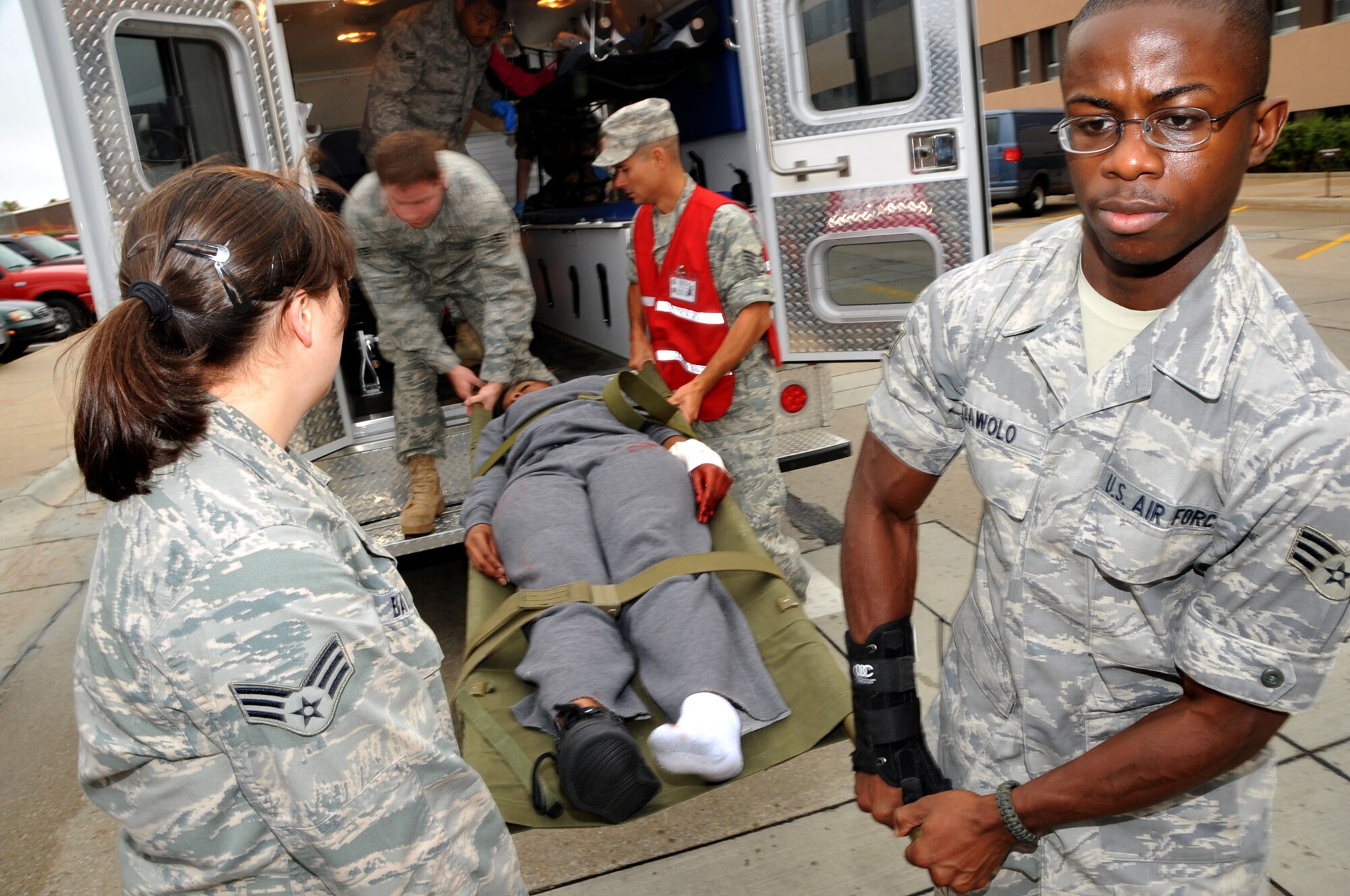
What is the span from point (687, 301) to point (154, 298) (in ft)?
8.26

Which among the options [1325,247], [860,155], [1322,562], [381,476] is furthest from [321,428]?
[1325,247]

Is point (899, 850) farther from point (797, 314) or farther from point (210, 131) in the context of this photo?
point (210, 131)

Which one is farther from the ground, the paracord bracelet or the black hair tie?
the black hair tie

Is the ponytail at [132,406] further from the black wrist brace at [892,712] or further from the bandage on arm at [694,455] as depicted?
the bandage on arm at [694,455]

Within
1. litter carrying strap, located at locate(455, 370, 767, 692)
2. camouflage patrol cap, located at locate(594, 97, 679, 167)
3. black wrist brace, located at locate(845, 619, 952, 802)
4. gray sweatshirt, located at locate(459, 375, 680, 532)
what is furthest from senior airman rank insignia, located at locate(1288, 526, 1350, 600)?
camouflage patrol cap, located at locate(594, 97, 679, 167)

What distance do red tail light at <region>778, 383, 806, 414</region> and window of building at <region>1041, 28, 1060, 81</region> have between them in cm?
2404

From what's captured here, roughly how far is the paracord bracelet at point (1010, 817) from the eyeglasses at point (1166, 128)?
797mm

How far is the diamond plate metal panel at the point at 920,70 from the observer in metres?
3.79

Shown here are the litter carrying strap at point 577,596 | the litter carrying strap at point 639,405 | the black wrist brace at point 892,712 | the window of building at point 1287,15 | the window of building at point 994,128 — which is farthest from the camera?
the window of building at point 1287,15

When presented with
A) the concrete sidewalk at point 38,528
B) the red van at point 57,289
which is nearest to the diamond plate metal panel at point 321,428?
the concrete sidewalk at point 38,528

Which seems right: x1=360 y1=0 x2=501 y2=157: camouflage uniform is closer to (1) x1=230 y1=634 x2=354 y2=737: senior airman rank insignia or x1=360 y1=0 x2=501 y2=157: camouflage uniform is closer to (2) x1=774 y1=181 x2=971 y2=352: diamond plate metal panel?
(2) x1=774 y1=181 x2=971 y2=352: diamond plate metal panel

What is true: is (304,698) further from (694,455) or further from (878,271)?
(878,271)

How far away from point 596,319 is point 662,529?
148 inches

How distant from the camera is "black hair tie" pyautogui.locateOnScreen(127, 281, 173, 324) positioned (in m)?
1.10
